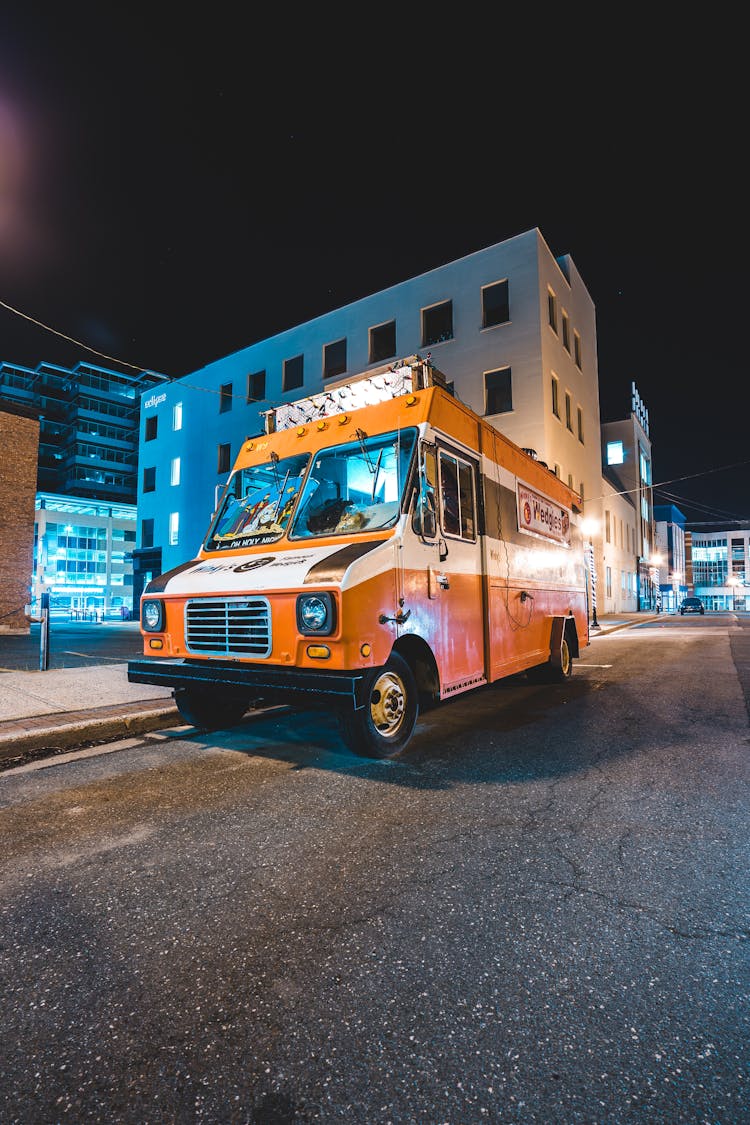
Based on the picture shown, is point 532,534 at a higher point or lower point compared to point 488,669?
higher

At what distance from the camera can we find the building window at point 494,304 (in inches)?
835

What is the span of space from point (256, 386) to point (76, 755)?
26162 millimetres

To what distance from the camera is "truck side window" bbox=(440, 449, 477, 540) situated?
561cm

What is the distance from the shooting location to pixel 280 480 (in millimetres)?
6105

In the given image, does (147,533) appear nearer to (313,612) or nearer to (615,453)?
(313,612)

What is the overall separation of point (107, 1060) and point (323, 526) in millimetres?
4240

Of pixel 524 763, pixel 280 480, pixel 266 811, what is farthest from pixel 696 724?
pixel 280 480

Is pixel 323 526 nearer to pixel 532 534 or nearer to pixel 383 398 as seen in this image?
pixel 383 398

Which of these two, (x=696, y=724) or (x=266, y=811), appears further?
(x=696, y=724)

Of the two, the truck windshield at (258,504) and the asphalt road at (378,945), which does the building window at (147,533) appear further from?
the asphalt road at (378,945)

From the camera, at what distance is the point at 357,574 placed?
14.0 feet

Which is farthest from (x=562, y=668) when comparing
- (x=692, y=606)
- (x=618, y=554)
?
(x=692, y=606)

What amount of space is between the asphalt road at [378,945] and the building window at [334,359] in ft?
77.1

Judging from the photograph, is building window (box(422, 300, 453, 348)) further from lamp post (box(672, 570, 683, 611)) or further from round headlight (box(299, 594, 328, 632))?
lamp post (box(672, 570, 683, 611))
